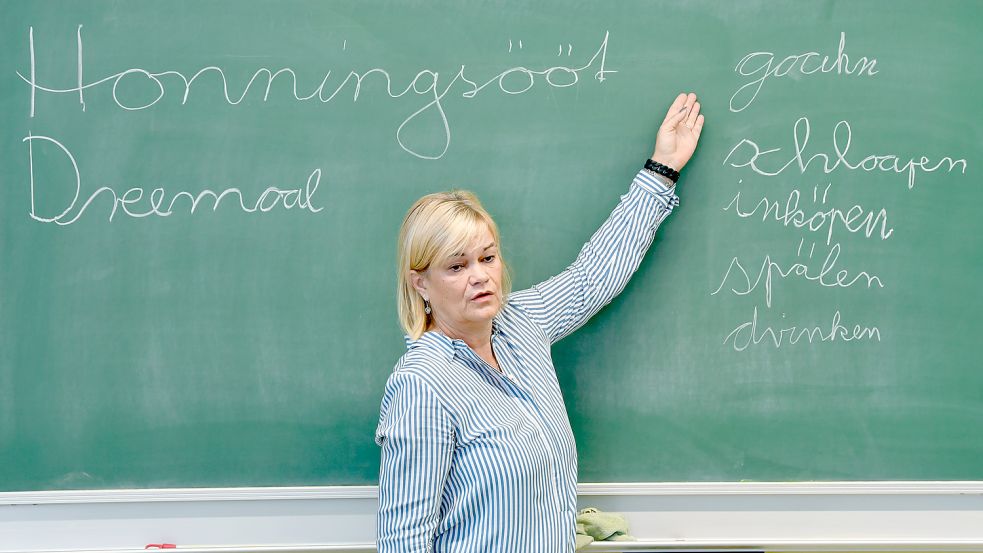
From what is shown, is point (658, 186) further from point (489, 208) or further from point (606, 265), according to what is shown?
point (489, 208)

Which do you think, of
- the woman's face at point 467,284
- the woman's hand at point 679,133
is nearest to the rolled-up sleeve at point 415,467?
the woman's face at point 467,284

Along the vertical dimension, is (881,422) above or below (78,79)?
below

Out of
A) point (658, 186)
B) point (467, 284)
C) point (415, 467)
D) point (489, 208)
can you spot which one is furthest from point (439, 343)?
point (658, 186)

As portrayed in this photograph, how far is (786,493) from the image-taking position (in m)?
1.67

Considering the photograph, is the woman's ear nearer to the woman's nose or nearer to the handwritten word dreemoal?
the woman's nose

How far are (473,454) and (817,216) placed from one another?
3.05 ft

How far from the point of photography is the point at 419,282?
4.42ft

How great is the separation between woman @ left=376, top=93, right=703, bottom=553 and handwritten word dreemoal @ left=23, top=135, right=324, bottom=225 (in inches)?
14.9

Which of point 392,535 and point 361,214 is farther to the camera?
point 361,214

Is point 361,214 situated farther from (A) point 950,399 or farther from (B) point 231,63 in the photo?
(A) point 950,399

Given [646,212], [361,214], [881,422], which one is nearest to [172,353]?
[361,214]

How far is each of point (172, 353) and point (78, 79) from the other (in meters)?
0.60

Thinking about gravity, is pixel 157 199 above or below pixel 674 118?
below

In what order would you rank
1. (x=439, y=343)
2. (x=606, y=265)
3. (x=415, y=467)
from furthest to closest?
(x=606, y=265)
(x=439, y=343)
(x=415, y=467)
